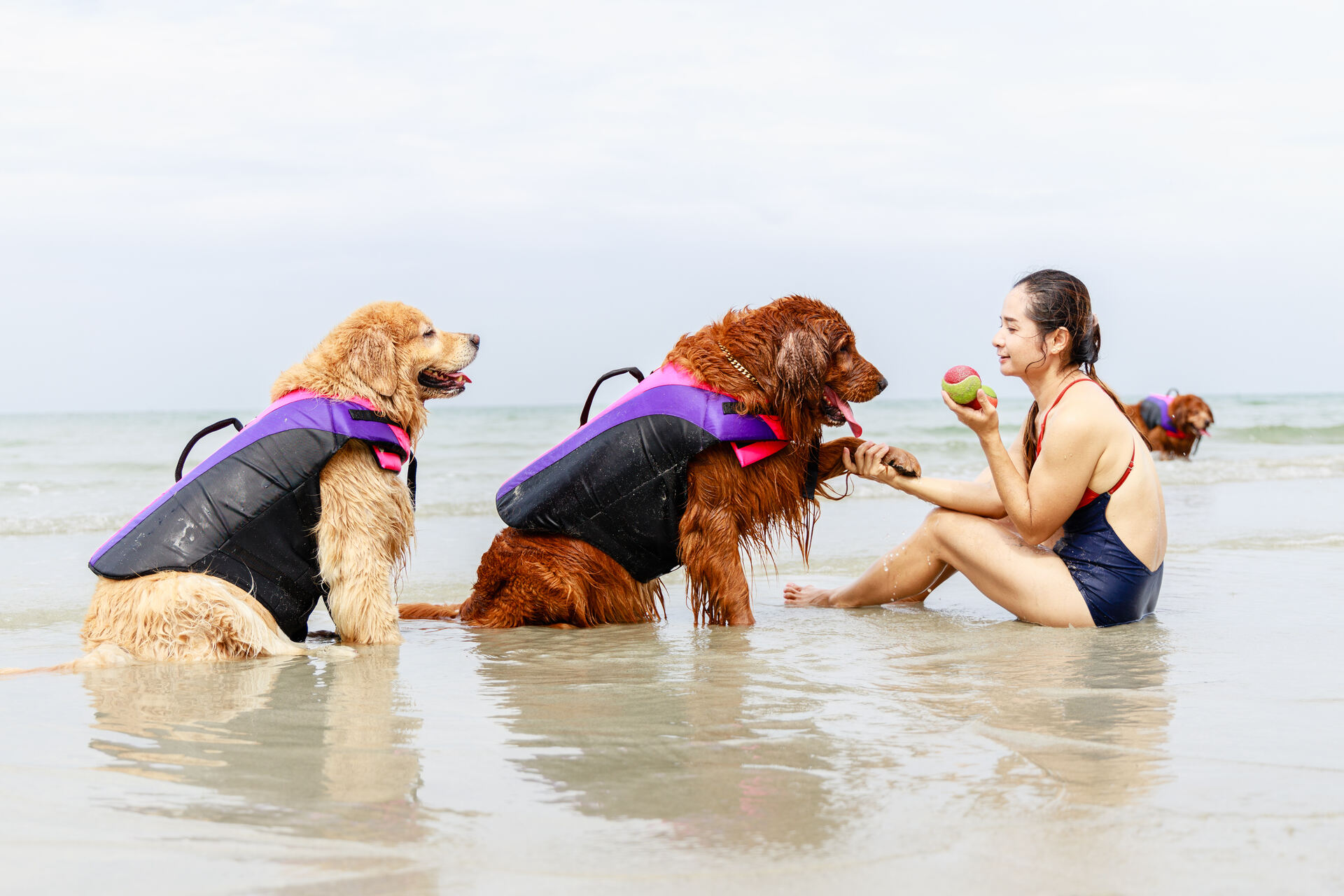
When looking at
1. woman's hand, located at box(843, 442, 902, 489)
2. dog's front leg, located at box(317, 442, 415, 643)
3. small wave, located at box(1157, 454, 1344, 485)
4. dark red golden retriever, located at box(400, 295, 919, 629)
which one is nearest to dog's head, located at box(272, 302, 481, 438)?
dog's front leg, located at box(317, 442, 415, 643)

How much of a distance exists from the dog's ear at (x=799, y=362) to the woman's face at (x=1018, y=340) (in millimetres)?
830

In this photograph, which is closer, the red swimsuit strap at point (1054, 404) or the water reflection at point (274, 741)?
the water reflection at point (274, 741)

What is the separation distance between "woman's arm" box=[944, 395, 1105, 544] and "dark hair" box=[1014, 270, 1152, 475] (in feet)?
0.96

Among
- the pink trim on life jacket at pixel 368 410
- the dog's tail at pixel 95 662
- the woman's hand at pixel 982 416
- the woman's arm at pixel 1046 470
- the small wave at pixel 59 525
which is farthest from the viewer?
A: the small wave at pixel 59 525

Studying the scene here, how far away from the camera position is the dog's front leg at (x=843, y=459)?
15.7 feet

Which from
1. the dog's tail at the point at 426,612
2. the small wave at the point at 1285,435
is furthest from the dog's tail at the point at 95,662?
the small wave at the point at 1285,435

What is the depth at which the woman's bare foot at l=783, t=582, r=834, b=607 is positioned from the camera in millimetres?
5543

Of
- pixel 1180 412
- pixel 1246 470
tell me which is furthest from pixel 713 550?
pixel 1180 412

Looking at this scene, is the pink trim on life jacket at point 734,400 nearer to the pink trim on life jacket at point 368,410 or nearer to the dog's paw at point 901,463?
the dog's paw at point 901,463

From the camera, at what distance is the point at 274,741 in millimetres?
2850

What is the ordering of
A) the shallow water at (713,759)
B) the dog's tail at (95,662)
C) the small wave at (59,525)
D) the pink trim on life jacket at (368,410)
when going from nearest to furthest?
the shallow water at (713,759) < the dog's tail at (95,662) < the pink trim on life jacket at (368,410) < the small wave at (59,525)

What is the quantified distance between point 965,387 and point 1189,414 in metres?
12.5

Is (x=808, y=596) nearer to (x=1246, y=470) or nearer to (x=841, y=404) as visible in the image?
(x=841, y=404)

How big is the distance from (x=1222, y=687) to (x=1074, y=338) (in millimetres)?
1746
